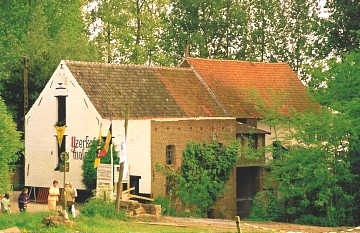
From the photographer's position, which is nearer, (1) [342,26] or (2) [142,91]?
(2) [142,91]

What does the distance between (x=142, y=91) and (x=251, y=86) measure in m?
10.3

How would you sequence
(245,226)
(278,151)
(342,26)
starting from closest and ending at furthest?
1. (245,226)
2. (278,151)
3. (342,26)

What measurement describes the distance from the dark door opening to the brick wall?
130 cm

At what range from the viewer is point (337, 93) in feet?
170

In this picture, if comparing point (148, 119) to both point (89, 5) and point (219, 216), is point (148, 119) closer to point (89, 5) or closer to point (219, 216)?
point (219, 216)

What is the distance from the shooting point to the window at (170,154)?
50.1m

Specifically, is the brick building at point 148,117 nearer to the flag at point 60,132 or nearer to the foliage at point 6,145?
the flag at point 60,132

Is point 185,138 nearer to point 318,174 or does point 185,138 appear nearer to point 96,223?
point 318,174

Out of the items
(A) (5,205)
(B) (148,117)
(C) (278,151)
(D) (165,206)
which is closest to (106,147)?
(D) (165,206)

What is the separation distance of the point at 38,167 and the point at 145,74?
7.60 meters

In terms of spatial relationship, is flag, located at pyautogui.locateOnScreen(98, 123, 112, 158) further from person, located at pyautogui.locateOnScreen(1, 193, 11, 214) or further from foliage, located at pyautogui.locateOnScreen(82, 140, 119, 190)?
person, located at pyautogui.locateOnScreen(1, 193, 11, 214)

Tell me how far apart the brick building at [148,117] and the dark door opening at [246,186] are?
0.06 meters

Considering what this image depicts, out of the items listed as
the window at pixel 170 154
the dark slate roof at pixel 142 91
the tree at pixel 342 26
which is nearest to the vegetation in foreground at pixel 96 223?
the window at pixel 170 154

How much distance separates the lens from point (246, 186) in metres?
56.1
